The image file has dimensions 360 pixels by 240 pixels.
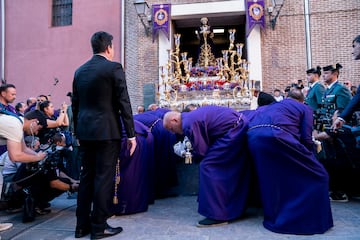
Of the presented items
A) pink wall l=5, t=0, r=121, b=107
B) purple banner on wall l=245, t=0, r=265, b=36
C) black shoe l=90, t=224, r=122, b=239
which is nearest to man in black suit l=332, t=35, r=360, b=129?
black shoe l=90, t=224, r=122, b=239

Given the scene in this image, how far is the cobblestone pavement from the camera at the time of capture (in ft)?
10.8

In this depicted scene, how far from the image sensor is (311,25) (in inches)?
452

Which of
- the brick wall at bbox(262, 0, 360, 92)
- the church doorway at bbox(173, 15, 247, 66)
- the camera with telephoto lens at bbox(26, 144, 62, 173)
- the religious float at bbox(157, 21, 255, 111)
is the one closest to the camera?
the camera with telephoto lens at bbox(26, 144, 62, 173)

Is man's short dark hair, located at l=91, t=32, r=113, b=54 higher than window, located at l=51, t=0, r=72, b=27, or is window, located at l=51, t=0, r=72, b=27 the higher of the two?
window, located at l=51, t=0, r=72, b=27

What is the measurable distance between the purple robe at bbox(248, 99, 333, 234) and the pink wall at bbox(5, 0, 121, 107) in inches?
403

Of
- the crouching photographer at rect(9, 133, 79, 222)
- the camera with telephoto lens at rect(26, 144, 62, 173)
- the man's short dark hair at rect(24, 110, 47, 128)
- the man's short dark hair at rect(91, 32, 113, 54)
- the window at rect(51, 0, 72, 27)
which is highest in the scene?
the window at rect(51, 0, 72, 27)

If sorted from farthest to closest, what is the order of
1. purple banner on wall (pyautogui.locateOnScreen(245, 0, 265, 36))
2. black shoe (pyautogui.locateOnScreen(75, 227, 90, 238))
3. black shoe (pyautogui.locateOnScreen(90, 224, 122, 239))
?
purple banner on wall (pyautogui.locateOnScreen(245, 0, 265, 36)), black shoe (pyautogui.locateOnScreen(75, 227, 90, 238)), black shoe (pyautogui.locateOnScreen(90, 224, 122, 239))

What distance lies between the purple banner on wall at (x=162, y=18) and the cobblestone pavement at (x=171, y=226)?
8.78 metres

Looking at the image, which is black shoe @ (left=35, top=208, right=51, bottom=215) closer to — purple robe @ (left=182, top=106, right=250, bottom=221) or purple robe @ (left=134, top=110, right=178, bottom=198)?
purple robe @ (left=134, top=110, right=178, bottom=198)

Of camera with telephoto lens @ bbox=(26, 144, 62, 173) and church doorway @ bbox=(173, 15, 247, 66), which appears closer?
camera with telephoto lens @ bbox=(26, 144, 62, 173)

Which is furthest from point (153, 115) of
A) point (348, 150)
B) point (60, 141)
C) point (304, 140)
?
point (348, 150)

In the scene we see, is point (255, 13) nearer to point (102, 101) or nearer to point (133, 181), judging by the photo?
point (133, 181)

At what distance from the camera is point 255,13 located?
11570 mm

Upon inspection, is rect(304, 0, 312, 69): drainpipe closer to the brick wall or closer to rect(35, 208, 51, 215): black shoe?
the brick wall
